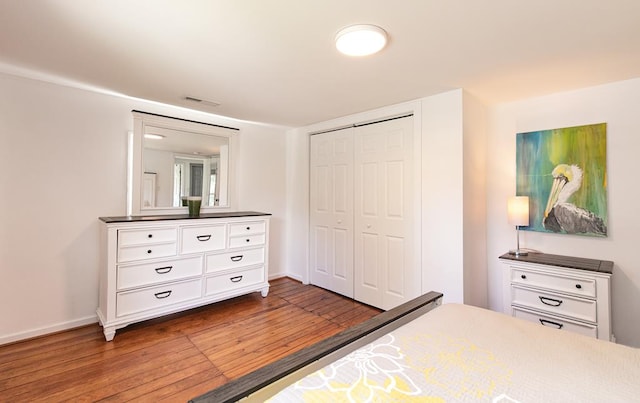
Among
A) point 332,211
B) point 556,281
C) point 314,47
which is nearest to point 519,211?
point 556,281

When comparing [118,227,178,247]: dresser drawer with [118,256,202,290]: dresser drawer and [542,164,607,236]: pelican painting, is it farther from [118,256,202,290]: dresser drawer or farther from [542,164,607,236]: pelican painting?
[542,164,607,236]: pelican painting

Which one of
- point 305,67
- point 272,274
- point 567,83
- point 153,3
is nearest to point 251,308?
point 272,274

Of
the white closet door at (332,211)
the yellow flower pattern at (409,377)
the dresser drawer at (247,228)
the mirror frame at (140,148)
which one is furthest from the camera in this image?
the white closet door at (332,211)

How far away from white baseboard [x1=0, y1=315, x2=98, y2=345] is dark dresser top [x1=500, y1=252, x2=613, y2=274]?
3954 mm

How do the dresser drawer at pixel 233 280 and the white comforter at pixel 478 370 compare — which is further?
the dresser drawer at pixel 233 280

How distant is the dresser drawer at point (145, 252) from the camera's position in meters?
2.55

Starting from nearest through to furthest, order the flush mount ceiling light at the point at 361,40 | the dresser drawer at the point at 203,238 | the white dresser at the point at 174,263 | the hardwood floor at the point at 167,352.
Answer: the flush mount ceiling light at the point at 361,40 < the hardwood floor at the point at 167,352 < the white dresser at the point at 174,263 < the dresser drawer at the point at 203,238

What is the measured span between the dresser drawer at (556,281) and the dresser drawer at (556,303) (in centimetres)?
5

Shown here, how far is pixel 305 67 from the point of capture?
7.18ft

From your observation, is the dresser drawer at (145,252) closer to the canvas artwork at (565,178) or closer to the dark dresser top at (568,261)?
the dark dresser top at (568,261)

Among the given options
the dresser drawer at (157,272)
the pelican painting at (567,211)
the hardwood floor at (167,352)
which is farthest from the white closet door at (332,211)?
the pelican painting at (567,211)

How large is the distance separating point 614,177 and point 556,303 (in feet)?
3.84

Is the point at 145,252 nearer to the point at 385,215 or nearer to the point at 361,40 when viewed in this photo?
the point at 385,215

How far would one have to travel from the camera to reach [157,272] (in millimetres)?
2727
